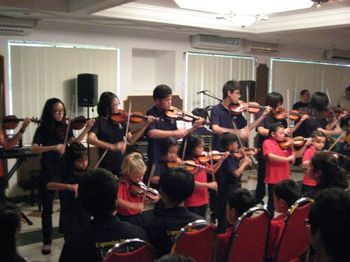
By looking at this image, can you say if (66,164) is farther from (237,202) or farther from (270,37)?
(270,37)

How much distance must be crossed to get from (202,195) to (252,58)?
439 centimetres

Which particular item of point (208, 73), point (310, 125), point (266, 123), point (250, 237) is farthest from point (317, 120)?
point (250, 237)

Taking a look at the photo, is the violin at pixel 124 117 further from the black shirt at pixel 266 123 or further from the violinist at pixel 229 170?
the black shirt at pixel 266 123

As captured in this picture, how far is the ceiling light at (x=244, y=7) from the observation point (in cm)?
433

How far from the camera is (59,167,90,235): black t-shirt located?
2.78 meters

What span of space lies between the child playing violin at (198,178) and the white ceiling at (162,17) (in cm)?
138

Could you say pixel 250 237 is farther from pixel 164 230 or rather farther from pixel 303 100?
pixel 303 100

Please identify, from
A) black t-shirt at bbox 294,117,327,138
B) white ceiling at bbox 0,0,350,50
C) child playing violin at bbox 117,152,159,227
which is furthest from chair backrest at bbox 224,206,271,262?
black t-shirt at bbox 294,117,327,138

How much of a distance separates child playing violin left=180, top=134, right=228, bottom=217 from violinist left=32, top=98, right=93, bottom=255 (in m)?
0.84

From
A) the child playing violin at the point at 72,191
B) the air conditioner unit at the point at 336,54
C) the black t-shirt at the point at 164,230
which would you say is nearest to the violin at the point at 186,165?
the child playing violin at the point at 72,191

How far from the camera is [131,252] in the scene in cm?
160

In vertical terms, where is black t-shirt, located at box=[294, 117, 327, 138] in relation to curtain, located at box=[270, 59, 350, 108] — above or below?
below

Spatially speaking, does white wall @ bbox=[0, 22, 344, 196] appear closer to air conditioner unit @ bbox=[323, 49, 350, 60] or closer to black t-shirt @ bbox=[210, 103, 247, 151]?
black t-shirt @ bbox=[210, 103, 247, 151]

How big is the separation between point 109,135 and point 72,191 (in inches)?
25.3
